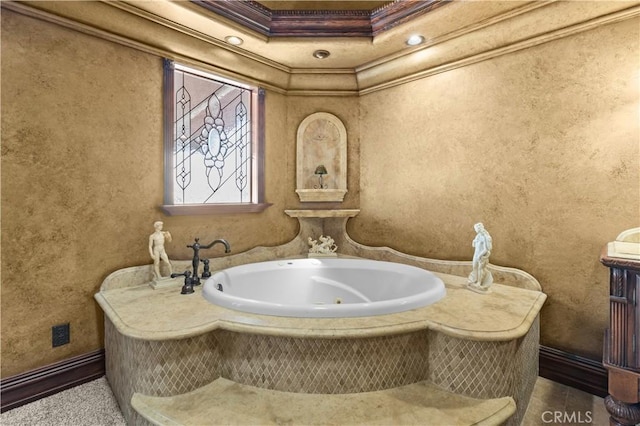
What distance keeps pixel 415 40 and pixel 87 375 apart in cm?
317

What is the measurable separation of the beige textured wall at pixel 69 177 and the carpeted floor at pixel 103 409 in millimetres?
226

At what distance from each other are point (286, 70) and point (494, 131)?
6.01 ft

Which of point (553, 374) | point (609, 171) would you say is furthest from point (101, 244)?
point (609, 171)

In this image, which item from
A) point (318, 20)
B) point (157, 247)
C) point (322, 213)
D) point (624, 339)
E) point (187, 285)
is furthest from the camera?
point (322, 213)

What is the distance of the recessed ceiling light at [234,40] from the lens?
2409mm

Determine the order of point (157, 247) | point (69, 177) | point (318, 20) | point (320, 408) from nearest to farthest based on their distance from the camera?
point (320, 408), point (69, 177), point (157, 247), point (318, 20)

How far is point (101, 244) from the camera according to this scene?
6.86 feet

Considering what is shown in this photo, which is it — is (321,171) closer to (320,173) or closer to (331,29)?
(320,173)

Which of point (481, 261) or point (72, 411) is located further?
point (481, 261)

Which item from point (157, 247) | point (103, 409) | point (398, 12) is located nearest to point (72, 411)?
point (103, 409)

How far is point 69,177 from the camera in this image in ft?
6.40

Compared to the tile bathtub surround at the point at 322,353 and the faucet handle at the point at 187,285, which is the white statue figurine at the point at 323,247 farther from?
the tile bathtub surround at the point at 322,353

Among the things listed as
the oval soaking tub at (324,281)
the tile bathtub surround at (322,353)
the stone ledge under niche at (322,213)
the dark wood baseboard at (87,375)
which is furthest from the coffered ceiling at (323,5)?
the dark wood baseboard at (87,375)

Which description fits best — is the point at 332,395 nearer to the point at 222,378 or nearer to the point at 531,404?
the point at 222,378
